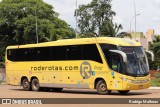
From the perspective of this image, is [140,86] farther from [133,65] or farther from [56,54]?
[56,54]

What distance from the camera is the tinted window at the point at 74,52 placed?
28.2 metres

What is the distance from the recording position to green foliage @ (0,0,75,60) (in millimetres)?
78188

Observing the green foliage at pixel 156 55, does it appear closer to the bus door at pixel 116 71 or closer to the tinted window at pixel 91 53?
the tinted window at pixel 91 53

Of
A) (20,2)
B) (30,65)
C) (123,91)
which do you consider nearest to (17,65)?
(30,65)

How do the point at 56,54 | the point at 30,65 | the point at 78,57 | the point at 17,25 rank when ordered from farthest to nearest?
the point at 17,25, the point at 30,65, the point at 56,54, the point at 78,57

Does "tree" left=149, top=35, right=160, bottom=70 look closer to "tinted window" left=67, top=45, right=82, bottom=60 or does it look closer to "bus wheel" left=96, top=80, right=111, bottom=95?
"tinted window" left=67, top=45, right=82, bottom=60

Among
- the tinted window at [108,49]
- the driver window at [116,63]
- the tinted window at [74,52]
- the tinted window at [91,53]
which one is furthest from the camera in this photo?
the tinted window at [74,52]

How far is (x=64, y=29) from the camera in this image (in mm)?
83375

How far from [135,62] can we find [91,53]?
2.73 meters

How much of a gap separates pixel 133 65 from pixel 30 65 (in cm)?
922

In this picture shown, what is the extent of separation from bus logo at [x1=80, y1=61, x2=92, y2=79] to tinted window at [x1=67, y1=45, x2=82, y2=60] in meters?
0.54

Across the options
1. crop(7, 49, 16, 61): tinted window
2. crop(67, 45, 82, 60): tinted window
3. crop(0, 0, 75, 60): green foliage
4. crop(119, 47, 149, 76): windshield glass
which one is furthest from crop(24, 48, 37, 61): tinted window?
crop(0, 0, 75, 60): green foliage

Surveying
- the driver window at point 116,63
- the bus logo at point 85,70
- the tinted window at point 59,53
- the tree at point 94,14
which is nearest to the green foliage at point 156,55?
the tree at point 94,14

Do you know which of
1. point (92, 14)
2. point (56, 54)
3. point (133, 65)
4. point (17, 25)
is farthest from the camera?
point (92, 14)
